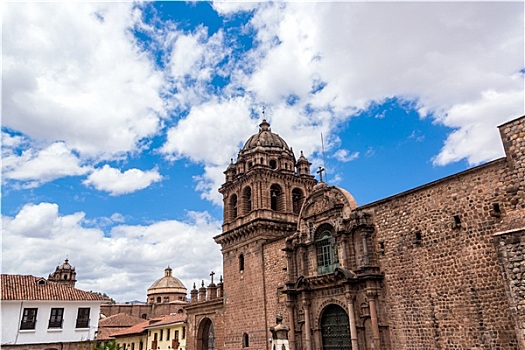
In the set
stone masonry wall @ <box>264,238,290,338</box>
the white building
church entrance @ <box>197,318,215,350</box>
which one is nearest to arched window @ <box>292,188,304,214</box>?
stone masonry wall @ <box>264,238,290,338</box>

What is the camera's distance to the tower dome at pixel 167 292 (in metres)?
58.1

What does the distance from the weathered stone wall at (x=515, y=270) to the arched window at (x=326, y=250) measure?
8.13 metres

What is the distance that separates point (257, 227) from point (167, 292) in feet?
129

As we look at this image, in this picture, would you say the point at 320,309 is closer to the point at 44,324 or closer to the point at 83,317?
the point at 83,317

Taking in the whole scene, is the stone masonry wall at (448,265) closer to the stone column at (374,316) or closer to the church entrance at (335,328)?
the stone column at (374,316)

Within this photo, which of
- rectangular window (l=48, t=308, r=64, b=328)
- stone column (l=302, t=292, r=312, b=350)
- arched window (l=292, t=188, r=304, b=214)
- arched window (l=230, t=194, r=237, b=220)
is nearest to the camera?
stone column (l=302, t=292, r=312, b=350)

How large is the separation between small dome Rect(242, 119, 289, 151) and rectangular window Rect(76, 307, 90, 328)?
14.2 m

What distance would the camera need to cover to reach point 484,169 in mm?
13930

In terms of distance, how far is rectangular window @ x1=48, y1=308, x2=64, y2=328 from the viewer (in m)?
23.4

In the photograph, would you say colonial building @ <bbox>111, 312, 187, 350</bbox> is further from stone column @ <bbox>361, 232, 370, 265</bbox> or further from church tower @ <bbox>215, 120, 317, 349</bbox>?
stone column @ <bbox>361, 232, 370, 265</bbox>

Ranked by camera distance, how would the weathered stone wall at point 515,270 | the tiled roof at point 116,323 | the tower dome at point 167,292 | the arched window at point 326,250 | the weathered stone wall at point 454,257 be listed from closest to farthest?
the weathered stone wall at point 515,270 < the weathered stone wall at point 454,257 < the arched window at point 326,250 < the tiled roof at point 116,323 < the tower dome at point 167,292

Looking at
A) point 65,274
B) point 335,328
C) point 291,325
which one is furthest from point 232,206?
point 65,274

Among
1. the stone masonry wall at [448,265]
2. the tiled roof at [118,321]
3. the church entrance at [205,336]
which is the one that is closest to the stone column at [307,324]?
the stone masonry wall at [448,265]

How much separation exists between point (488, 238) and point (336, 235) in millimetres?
6866
